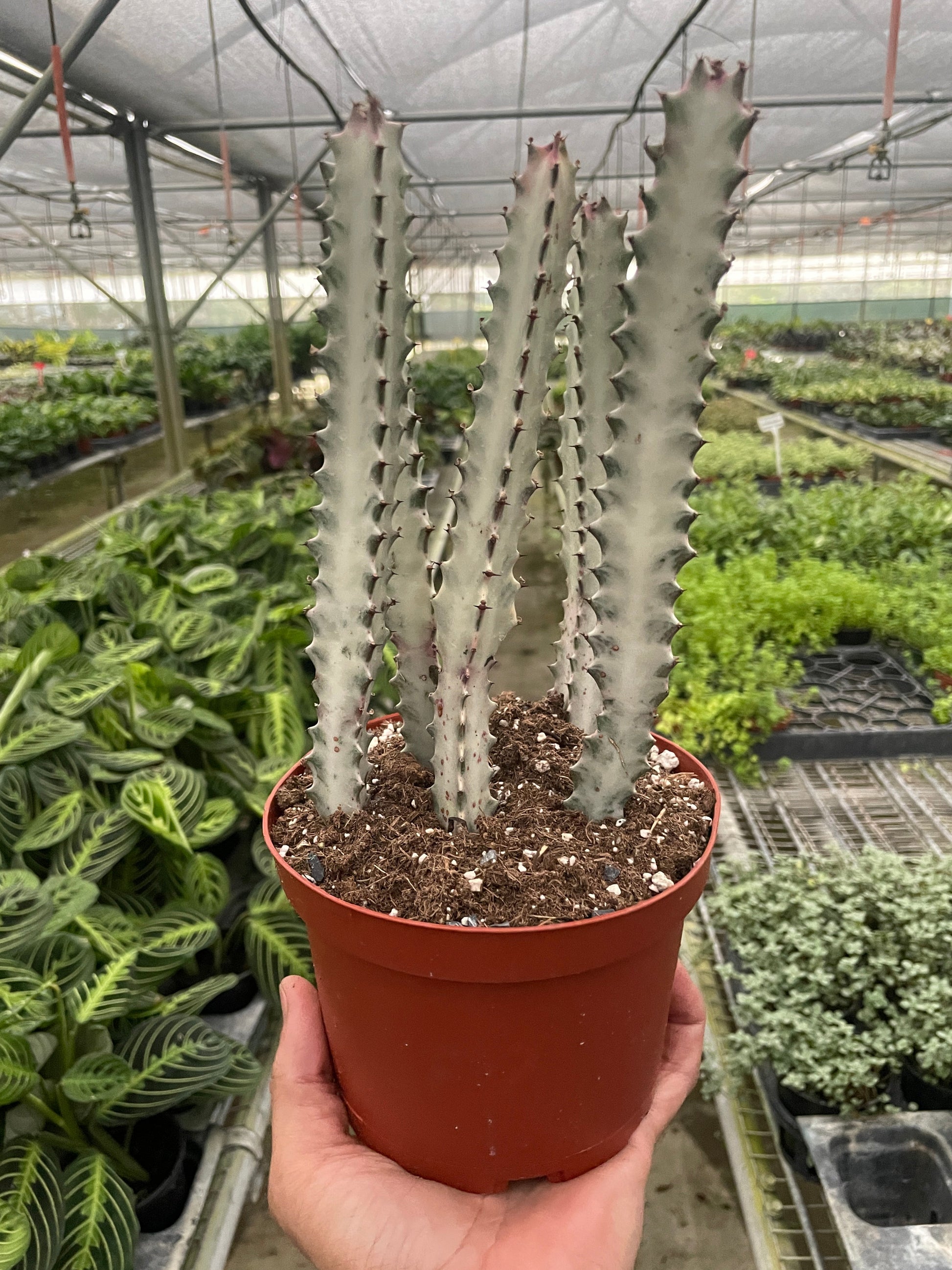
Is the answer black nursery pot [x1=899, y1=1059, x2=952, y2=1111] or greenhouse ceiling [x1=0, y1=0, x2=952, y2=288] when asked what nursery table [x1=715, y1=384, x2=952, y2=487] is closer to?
greenhouse ceiling [x1=0, y1=0, x2=952, y2=288]

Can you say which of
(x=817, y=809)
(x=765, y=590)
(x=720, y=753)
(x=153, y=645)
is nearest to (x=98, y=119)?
(x=153, y=645)

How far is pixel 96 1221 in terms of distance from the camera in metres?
1.33

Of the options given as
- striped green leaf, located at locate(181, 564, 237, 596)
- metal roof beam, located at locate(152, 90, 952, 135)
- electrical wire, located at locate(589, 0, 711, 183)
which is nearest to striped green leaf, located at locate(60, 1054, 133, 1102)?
striped green leaf, located at locate(181, 564, 237, 596)

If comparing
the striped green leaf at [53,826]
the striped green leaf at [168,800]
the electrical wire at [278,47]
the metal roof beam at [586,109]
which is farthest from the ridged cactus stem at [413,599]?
the metal roof beam at [586,109]

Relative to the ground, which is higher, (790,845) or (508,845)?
(508,845)

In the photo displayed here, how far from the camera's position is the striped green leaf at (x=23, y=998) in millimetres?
1235

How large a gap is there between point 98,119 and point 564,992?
505 cm

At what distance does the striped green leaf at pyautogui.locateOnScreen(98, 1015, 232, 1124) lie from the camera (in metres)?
1.44

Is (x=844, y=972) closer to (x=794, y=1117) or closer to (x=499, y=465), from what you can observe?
(x=794, y=1117)

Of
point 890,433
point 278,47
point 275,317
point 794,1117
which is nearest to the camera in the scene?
point 794,1117

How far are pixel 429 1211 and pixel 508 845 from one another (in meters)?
0.37

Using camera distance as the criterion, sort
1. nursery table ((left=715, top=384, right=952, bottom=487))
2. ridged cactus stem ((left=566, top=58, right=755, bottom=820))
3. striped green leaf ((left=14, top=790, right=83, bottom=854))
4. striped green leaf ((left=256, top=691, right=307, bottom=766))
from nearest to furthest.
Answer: ridged cactus stem ((left=566, top=58, right=755, bottom=820)) → striped green leaf ((left=14, top=790, right=83, bottom=854)) → striped green leaf ((left=256, top=691, right=307, bottom=766)) → nursery table ((left=715, top=384, right=952, bottom=487))

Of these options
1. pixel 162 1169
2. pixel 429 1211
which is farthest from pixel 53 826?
pixel 429 1211

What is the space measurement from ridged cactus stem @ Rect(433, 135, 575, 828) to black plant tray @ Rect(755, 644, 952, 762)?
1923 millimetres
